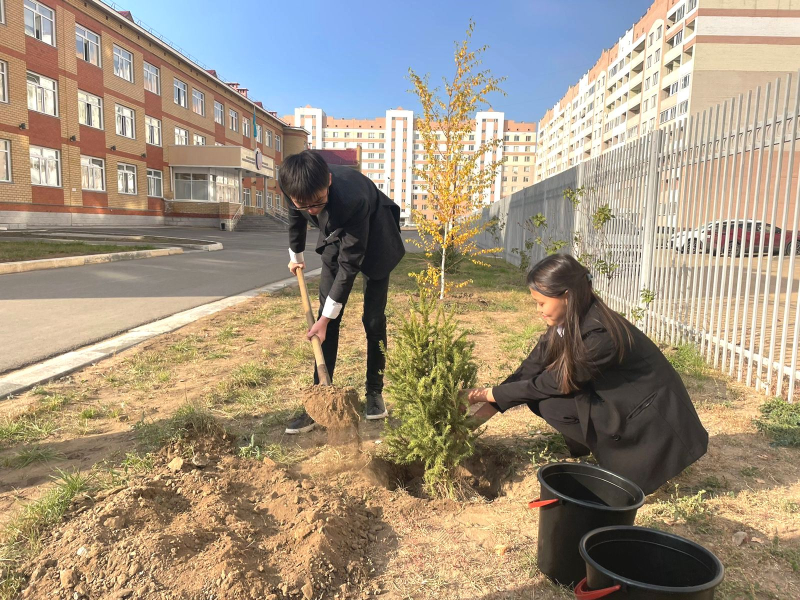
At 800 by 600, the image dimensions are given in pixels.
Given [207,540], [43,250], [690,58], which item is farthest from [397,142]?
[207,540]

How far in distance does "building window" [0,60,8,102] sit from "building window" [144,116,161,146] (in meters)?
10.1

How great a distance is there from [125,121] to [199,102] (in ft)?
31.0

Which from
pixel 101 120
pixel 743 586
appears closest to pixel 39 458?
pixel 743 586

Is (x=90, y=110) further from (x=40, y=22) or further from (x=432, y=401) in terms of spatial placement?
(x=432, y=401)

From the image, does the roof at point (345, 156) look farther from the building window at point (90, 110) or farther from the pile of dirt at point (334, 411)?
the pile of dirt at point (334, 411)

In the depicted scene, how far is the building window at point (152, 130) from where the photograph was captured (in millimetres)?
31094

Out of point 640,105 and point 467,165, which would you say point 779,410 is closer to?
point 467,165

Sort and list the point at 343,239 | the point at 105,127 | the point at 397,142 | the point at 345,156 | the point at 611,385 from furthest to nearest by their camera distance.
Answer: the point at 397,142 < the point at 345,156 < the point at 105,127 < the point at 343,239 < the point at 611,385

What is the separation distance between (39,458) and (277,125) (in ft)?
179

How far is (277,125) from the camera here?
53281 millimetres

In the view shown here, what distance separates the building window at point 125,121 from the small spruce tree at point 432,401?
3090cm

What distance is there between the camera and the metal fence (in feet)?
13.6

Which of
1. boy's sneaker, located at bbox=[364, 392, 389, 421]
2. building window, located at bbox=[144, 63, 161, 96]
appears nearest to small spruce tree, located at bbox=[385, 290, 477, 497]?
boy's sneaker, located at bbox=[364, 392, 389, 421]

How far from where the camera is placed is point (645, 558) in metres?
1.84
